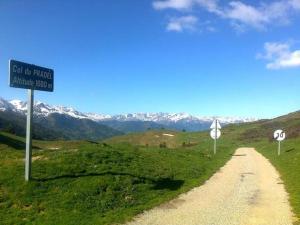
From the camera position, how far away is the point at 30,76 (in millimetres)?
18156

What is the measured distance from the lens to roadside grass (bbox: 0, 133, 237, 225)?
1492cm

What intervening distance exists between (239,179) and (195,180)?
3.07m

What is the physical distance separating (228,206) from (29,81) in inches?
366

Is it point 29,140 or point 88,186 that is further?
point 29,140

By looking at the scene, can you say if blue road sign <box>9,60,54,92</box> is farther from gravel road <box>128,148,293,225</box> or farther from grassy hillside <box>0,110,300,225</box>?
gravel road <box>128,148,293,225</box>

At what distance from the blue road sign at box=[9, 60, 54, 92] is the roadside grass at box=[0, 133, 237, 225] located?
3.79m

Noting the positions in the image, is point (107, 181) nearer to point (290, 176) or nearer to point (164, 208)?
point (164, 208)

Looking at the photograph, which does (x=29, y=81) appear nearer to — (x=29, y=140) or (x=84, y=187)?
(x=29, y=140)

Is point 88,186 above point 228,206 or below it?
above

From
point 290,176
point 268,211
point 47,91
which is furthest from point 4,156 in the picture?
point 290,176

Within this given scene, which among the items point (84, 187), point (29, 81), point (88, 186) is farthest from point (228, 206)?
point (29, 81)

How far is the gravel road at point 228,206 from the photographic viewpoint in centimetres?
1445

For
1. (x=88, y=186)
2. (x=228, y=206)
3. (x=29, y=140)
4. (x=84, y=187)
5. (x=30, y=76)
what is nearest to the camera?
(x=228, y=206)

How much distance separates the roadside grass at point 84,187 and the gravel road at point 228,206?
70 centimetres
